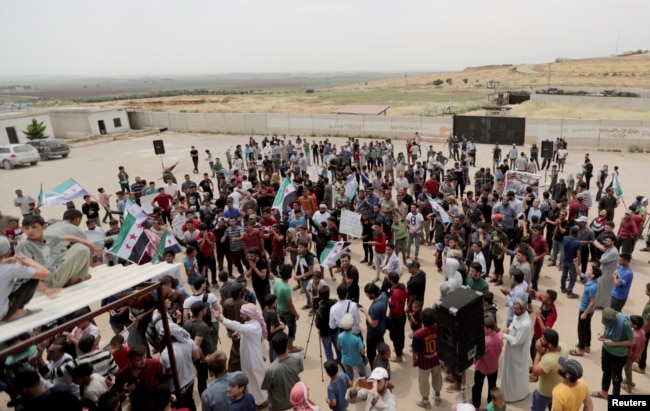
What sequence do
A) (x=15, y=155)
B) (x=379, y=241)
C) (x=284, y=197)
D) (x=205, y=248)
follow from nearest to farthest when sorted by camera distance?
(x=379, y=241) < (x=205, y=248) < (x=284, y=197) < (x=15, y=155)

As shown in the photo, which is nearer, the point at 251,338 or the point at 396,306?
the point at 251,338

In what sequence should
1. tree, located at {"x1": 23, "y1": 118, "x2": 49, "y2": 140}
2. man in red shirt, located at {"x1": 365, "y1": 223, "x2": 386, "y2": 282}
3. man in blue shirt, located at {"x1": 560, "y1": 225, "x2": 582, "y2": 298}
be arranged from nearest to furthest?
1. man in blue shirt, located at {"x1": 560, "y1": 225, "x2": 582, "y2": 298}
2. man in red shirt, located at {"x1": 365, "y1": 223, "x2": 386, "y2": 282}
3. tree, located at {"x1": 23, "y1": 118, "x2": 49, "y2": 140}

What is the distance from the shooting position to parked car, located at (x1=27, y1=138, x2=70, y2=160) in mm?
30219

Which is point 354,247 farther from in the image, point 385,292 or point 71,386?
point 71,386

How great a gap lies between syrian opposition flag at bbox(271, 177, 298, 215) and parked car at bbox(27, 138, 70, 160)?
2543 cm

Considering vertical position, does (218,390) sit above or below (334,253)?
above

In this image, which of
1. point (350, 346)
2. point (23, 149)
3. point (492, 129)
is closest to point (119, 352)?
point (350, 346)

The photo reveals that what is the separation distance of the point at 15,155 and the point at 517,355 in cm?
3041

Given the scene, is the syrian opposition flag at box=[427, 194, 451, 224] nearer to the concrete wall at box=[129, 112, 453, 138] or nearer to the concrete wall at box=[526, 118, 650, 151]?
the concrete wall at box=[526, 118, 650, 151]

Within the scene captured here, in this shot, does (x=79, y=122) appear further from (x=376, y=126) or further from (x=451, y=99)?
(x=451, y=99)

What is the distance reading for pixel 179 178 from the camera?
23062 mm

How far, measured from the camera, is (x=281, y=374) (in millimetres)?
5246

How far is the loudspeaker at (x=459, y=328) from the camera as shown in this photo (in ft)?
15.8

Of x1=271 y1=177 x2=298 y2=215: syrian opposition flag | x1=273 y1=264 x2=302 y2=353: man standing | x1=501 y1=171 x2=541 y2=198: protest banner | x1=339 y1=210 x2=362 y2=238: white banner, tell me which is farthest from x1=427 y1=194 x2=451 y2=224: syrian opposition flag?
x1=273 y1=264 x2=302 y2=353: man standing
